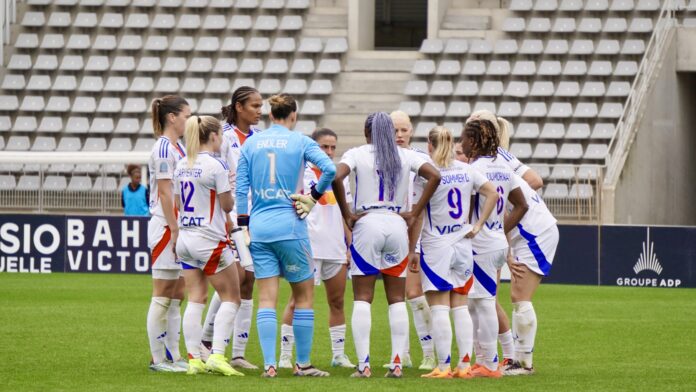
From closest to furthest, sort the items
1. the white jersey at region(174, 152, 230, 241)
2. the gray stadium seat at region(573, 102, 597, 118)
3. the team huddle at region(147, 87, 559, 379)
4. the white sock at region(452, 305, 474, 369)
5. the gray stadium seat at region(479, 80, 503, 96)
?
1. the team huddle at region(147, 87, 559, 379)
2. the white sock at region(452, 305, 474, 369)
3. the white jersey at region(174, 152, 230, 241)
4. the gray stadium seat at region(573, 102, 597, 118)
5. the gray stadium seat at region(479, 80, 503, 96)

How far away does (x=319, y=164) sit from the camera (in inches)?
359

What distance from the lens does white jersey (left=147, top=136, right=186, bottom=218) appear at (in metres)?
9.75

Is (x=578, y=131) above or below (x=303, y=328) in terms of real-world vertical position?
above

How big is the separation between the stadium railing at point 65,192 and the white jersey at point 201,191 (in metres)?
12.7

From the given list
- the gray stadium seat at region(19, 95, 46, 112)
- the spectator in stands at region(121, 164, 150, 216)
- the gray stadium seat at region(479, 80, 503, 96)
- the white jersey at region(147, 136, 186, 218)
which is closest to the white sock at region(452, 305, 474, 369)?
the white jersey at region(147, 136, 186, 218)

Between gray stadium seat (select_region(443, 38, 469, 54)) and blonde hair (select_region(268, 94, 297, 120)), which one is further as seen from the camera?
gray stadium seat (select_region(443, 38, 469, 54))

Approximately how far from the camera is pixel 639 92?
2541cm

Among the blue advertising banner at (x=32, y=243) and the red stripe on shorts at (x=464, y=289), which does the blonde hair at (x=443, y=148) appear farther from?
the blue advertising banner at (x=32, y=243)

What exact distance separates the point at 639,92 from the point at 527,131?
7.44ft

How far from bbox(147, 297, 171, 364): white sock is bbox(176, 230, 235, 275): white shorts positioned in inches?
14.4

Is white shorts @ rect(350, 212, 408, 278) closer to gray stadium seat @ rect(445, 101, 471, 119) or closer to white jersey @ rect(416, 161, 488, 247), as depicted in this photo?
white jersey @ rect(416, 161, 488, 247)

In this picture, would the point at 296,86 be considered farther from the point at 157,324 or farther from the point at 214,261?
the point at 214,261

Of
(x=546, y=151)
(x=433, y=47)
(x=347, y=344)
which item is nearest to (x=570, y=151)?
(x=546, y=151)

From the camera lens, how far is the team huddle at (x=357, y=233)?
9258 millimetres
